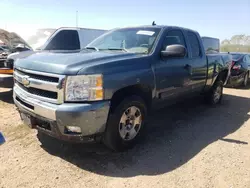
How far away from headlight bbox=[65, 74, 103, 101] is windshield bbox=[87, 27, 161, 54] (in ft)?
4.38

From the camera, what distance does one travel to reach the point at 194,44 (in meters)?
5.64

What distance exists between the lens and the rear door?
209 inches

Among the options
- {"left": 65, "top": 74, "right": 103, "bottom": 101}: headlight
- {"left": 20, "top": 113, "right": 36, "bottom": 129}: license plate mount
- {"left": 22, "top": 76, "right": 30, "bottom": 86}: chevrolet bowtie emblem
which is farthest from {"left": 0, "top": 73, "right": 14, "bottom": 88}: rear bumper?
{"left": 65, "top": 74, "right": 103, "bottom": 101}: headlight

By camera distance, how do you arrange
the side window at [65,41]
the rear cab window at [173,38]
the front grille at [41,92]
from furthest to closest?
the side window at [65,41] < the rear cab window at [173,38] < the front grille at [41,92]

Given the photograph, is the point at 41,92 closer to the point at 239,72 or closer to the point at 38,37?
the point at 38,37

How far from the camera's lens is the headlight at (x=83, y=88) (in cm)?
318

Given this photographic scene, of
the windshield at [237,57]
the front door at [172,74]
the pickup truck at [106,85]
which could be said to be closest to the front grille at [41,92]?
the pickup truck at [106,85]

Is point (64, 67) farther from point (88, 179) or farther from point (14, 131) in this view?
point (14, 131)

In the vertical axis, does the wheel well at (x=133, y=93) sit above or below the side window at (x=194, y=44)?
below

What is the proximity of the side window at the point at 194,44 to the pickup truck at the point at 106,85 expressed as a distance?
442 mm

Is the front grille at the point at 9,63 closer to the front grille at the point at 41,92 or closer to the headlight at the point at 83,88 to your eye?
the front grille at the point at 41,92

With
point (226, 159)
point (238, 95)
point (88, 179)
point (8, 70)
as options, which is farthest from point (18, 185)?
point (238, 95)

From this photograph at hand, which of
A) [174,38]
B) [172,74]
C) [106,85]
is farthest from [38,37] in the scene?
[106,85]

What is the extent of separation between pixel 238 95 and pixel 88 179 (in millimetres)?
7552
